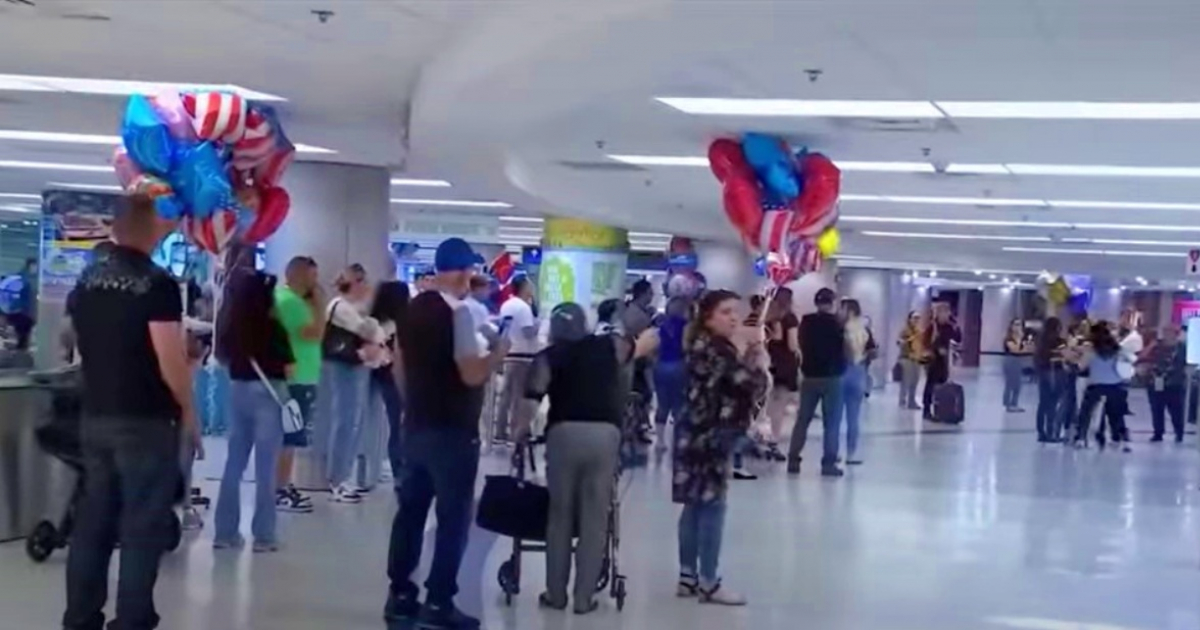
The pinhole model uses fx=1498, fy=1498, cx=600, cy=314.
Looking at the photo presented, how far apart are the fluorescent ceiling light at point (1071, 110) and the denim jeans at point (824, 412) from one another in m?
4.09

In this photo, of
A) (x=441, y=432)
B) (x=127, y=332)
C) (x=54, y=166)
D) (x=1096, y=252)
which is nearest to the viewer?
(x=127, y=332)

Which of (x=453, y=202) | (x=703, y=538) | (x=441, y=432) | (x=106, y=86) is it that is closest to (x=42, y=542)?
(x=441, y=432)

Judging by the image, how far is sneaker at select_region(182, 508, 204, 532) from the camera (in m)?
8.35

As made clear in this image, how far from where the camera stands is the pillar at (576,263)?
22.3 m

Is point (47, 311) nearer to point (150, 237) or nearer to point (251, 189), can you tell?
point (251, 189)

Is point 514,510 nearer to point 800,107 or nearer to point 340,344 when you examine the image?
point 340,344

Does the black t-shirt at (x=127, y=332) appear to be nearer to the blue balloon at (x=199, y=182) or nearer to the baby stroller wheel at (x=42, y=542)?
the baby stroller wheel at (x=42, y=542)

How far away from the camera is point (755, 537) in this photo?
9078 mm

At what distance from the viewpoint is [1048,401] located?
17875mm

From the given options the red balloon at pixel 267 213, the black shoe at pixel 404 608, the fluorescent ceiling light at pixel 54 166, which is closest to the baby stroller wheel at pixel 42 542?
the black shoe at pixel 404 608

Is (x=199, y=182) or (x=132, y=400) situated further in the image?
(x=199, y=182)

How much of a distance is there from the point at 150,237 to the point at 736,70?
3636mm

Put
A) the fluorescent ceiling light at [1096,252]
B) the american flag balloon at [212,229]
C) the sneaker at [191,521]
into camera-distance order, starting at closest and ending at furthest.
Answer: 1. the sneaker at [191,521]
2. the american flag balloon at [212,229]
3. the fluorescent ceiling light at [1096,252]

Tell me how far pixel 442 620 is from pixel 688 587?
153 cm
